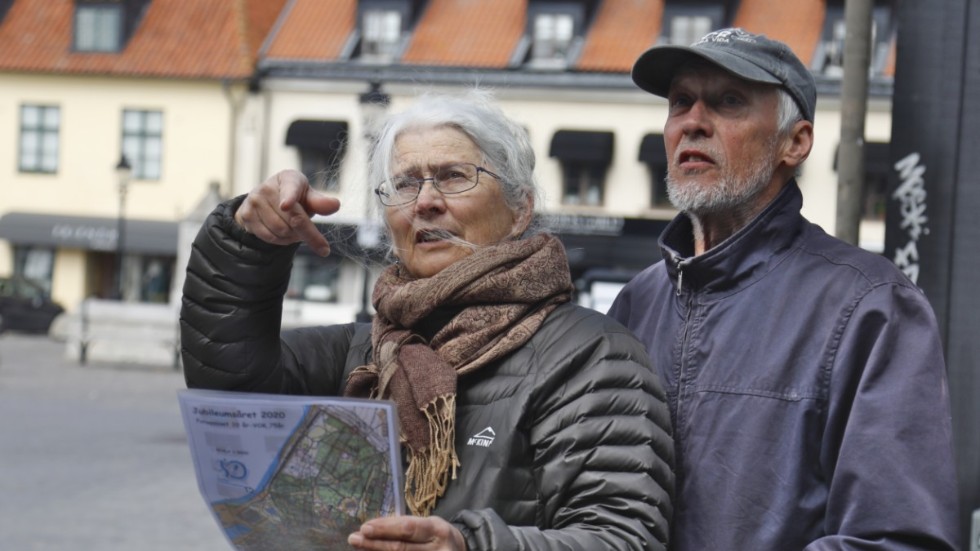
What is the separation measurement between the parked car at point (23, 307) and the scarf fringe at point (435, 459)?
30976 millimetres

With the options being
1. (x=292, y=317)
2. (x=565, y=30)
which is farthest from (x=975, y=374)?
(x=565, y=30)

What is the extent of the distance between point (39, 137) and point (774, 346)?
112 feet

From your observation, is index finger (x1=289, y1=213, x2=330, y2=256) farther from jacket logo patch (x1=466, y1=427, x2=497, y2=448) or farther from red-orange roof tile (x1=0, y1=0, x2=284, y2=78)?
red-orange roof tile (x1=0, y1=0, x2=284, y2=78)

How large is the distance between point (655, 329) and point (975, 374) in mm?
1595

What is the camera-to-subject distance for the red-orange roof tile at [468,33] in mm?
31312

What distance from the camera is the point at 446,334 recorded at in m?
2.55

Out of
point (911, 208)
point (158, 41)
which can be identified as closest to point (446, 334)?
point (911, 208)

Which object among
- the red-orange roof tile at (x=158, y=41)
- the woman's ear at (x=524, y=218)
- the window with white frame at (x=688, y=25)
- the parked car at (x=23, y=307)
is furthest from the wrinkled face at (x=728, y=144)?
the parked car at (x=23, y=307)

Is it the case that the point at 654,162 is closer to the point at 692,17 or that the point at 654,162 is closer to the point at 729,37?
the point at 692,17

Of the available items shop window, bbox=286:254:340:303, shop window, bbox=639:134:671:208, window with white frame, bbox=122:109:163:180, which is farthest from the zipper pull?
window with white frame, bbox=122:109:163:180

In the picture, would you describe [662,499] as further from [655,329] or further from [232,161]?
[232,161]

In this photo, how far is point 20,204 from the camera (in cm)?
3453

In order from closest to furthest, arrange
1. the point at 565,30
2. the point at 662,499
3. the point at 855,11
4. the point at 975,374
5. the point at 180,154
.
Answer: the point at 662,499 < the point at 975,374 < the point at 855,11 < the point at 565,30 < the point at 180,154

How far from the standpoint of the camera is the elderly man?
7.52 ft
